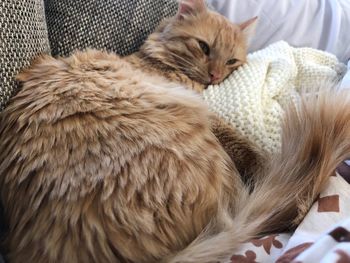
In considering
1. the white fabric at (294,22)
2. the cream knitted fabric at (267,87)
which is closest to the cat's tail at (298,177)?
the cream knitted fabric at (267,87)

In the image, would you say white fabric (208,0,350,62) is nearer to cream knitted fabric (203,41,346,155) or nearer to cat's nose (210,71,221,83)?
cream knitted fabric (203,41,346,155)

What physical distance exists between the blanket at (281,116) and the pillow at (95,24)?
14.4 inches

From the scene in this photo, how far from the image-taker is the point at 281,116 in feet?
3.61

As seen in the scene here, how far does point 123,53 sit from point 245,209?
2.51 ft

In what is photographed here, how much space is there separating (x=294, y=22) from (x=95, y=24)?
883mm

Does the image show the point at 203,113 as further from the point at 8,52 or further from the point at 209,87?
the point at 8,52

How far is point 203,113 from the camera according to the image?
108 cm

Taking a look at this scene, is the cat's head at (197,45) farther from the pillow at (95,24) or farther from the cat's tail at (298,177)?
the cat's tail at (298,177)

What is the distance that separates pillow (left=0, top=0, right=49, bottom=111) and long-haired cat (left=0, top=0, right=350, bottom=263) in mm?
31

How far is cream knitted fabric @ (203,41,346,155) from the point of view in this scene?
1111 millimetres

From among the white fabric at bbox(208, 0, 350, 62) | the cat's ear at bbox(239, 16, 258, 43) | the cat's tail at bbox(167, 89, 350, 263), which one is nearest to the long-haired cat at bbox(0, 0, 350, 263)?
the cat's tail at bbox(167, 89, 350, 263)

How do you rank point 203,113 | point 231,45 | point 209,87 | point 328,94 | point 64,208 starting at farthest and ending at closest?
point 231,45 → point 209,87 → point 203,113 → point 328,94 → point 64,208

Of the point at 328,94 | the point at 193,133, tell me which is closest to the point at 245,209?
the point at 193,133

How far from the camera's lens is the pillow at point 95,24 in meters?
1.29
